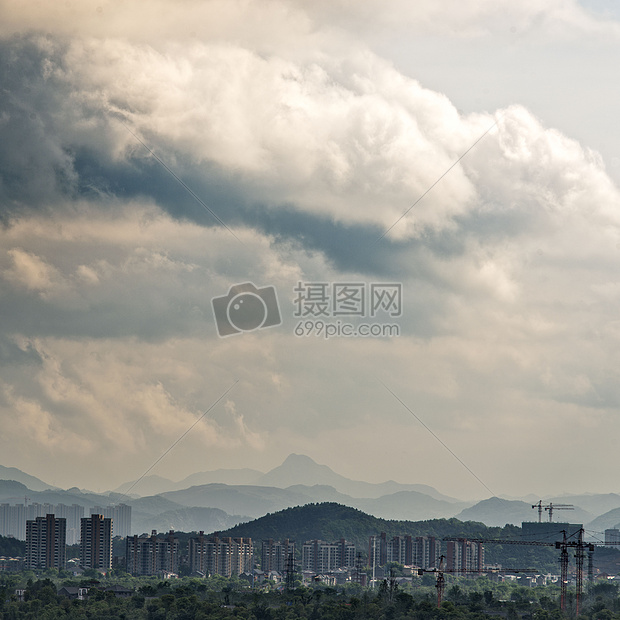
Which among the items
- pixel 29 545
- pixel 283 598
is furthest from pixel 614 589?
pixel 29 545

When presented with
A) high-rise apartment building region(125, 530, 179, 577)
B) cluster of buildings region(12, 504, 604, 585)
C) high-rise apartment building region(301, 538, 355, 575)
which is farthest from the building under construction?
high-rise apartment building region(125, 530, 179, 577)

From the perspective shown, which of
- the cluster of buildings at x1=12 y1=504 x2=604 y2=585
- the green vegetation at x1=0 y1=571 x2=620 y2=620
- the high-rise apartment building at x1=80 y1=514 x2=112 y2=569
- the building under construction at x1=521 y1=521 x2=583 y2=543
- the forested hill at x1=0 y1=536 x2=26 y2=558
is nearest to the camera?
the green vegetation at x1=0 y1=571 x2=620 y2=620

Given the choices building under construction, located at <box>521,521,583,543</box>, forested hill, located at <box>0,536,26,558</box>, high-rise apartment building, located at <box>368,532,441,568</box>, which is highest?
building under construction, located at <box>521,521,583,543</box>

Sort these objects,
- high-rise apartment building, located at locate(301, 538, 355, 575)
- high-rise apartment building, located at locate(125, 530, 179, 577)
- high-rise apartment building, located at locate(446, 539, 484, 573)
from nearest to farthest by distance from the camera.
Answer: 1. high-rise apartment building, located at locate(125, 530, 179, 577)
2. high-rise apartment building, located at locate(446, 539, 484, 573)
3. high-rise apartment building, located at locate(301, 538, 355, 575)

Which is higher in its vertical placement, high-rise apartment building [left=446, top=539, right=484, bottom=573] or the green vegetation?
the green vegetation

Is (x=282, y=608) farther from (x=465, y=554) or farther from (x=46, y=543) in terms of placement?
(x=465, y=554)

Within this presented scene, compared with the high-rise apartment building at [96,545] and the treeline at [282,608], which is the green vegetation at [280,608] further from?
the high-rise apartment building at [96,545]

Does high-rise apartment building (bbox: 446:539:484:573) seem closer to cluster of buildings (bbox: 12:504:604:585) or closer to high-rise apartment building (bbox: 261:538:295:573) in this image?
cluster of buildings (bbox: 12:504:604:585)
